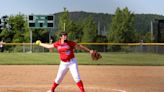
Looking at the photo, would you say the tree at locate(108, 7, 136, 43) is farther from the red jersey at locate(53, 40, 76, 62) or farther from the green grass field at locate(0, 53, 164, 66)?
the red jersey at locate(53, 40, 76, 62)

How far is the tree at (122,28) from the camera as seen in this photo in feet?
183

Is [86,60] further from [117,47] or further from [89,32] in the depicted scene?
[89,32]

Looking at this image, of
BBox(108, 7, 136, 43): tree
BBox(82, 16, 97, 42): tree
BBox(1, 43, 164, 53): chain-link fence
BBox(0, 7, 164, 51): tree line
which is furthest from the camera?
BBox(0, 7, 164, 51): tree line

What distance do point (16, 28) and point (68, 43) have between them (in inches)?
2216

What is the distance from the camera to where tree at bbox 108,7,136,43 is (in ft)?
183

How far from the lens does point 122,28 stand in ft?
187

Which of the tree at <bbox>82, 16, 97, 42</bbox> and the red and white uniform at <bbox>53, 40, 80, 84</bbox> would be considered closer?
the red and white uniform at <bbox>53, 40, 80, 84</bbox>

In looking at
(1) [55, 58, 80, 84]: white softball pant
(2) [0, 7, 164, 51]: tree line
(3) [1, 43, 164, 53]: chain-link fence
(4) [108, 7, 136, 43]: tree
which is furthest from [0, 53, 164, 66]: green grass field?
(1) [55, 58, 80, 84]: white softball pant

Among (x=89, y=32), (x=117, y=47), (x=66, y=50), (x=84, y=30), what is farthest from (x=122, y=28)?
(x=66, y=50)

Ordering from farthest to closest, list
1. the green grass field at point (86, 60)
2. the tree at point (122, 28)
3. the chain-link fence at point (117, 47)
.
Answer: the tree at point (122, 28), the chain-link fence at point (117, 47), the green grass field at point (86, 60)

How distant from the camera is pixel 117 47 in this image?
148 feet

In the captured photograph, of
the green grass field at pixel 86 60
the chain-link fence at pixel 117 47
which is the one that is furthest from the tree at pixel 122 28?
the green grass field at pixel 86 60

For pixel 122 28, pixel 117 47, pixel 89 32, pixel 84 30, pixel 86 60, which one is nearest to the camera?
pixel 86 60

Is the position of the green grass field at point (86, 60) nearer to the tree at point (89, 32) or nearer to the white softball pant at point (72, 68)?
the tree at point (89, 32)
